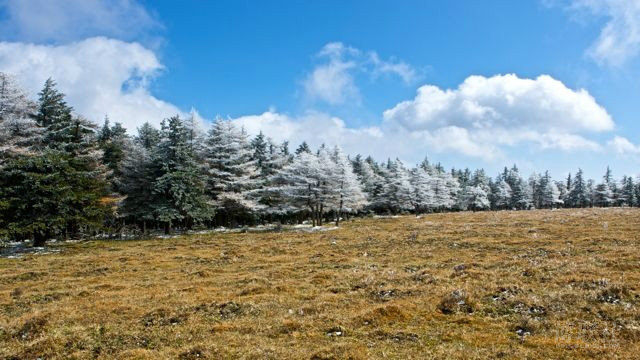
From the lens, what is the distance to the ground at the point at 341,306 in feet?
45.3

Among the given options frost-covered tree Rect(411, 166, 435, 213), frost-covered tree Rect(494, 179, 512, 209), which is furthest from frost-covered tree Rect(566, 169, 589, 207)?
frost-covered tree Rect(411, 166, 435, 213)

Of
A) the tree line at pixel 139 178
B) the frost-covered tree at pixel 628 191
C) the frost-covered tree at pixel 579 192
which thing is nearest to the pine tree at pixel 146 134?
the tree line at pixel 139 178

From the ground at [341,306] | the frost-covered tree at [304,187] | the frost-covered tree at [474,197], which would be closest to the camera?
the ground at [341,306]

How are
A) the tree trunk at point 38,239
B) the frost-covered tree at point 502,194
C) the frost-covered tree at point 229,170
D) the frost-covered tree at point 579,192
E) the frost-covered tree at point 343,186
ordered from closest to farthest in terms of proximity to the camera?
the tree trunk at point 38,239 < the frost-covered tree at point 229,170 < the frost-covered tree at point 343,186 < the frost-covered tree at point 502,194 < the frost-covered tree at point 579,192

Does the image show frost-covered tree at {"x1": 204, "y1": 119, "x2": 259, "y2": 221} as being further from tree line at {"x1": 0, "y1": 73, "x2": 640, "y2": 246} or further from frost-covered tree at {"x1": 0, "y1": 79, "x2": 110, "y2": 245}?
frost-covered tree at {"x1": 0, "y1": 79, "x2": 110, "y2": 245}

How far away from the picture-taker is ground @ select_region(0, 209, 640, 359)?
13.8m

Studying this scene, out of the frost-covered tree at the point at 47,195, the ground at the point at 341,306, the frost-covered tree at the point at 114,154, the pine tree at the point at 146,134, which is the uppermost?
the pine tree at the point at 146,134

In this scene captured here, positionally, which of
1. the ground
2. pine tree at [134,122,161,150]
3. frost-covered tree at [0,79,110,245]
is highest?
pine tree at [134,122,161,150]

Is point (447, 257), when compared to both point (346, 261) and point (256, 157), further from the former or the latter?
point (256, 157)

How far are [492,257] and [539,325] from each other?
15592 millimetres

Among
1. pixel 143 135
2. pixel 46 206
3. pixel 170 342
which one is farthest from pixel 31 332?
pixel 143 135

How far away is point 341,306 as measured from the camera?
19.0m

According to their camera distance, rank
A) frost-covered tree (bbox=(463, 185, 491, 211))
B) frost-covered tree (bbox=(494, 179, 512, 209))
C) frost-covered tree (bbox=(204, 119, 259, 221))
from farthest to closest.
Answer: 1. frost-covered tree (bbox=(494, 179, 512, 209))
2. frost-covered tree (bbox=(463, 185, 491, 211))
3. frost-covered tree (bbox=(204, 119, 259, 221))

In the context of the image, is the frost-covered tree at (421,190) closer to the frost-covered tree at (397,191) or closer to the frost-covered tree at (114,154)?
the frost-covered tree at (397,191)
